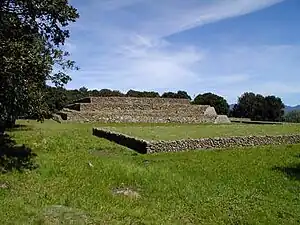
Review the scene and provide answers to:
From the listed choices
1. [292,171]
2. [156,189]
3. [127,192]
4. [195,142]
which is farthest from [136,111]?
[127,192]

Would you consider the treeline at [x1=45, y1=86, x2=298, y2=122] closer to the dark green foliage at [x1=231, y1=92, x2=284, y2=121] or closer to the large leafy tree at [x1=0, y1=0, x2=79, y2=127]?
the dark green foliage at [x1=231, y1=92, x2=284, y2=121]

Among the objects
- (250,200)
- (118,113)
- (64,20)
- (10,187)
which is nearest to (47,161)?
(10,187)

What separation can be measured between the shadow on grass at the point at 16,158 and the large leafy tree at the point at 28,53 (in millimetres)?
1550

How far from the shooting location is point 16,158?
1460 cm

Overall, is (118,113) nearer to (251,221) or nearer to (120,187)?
(120,187)

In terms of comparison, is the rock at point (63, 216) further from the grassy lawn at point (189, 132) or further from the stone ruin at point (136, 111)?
the stone ruin at point (136, 111)

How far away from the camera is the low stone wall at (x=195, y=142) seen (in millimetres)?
18734

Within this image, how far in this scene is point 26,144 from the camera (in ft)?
62.6

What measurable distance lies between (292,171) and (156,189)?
5.99 meters

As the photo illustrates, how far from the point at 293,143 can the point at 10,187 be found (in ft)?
57.4

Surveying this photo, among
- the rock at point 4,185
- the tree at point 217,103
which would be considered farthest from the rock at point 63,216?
the tree at point 217,103

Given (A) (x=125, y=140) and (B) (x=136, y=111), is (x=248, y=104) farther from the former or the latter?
(A) (x=125, y=140)

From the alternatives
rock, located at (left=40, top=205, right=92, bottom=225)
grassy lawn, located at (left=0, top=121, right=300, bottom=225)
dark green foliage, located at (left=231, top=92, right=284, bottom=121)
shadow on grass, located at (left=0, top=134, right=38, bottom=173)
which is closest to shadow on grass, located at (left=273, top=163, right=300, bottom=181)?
Answer: grassy lawn, located at (left=0, top=121, right=300, bottom=225)

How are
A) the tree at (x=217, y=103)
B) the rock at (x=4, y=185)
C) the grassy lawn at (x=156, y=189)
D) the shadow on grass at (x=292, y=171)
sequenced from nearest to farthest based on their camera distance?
the grassy lawn at (x=156, y=189)
the rock at (x=4, y=185)
the shadow on grass at (x=292, y=171)
the tree at (x=217, y=103)
